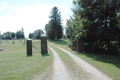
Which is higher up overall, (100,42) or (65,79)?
(100,42)

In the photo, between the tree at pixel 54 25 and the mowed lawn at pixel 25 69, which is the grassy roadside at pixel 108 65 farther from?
the tree at pixel 54 25

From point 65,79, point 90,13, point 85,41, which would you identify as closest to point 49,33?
point 85,41

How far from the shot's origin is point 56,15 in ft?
164

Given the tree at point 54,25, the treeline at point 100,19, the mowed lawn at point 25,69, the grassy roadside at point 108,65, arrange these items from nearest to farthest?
the mowed lawn at point 25,69 → the grassy roadside at point 108,65 → the treeline at point 100,19 → the tree at point 54,25

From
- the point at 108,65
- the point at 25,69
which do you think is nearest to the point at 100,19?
the point at 108,65

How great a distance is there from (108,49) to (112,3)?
8.10 metres

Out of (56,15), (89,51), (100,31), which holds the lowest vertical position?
(89,51)

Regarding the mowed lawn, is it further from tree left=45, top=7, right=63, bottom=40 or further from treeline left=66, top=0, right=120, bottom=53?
tree left=45, top=7, right=63, bottom=40

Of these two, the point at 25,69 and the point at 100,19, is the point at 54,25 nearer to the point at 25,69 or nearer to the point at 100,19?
the point at 100,19

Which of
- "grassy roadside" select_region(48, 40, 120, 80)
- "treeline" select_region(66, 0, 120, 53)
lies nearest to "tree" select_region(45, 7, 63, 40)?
"treeline" select_region(66, 0, 120, 53)

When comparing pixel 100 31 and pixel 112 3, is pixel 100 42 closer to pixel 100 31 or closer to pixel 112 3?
pixel 100 31

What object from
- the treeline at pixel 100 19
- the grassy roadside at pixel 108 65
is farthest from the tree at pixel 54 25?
the grassy roadside at pixel 108 65

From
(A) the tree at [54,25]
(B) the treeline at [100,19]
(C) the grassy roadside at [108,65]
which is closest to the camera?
(C) the grassy roadside at [108,65]

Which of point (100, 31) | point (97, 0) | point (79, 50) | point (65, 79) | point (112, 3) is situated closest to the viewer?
point (65, 79)
